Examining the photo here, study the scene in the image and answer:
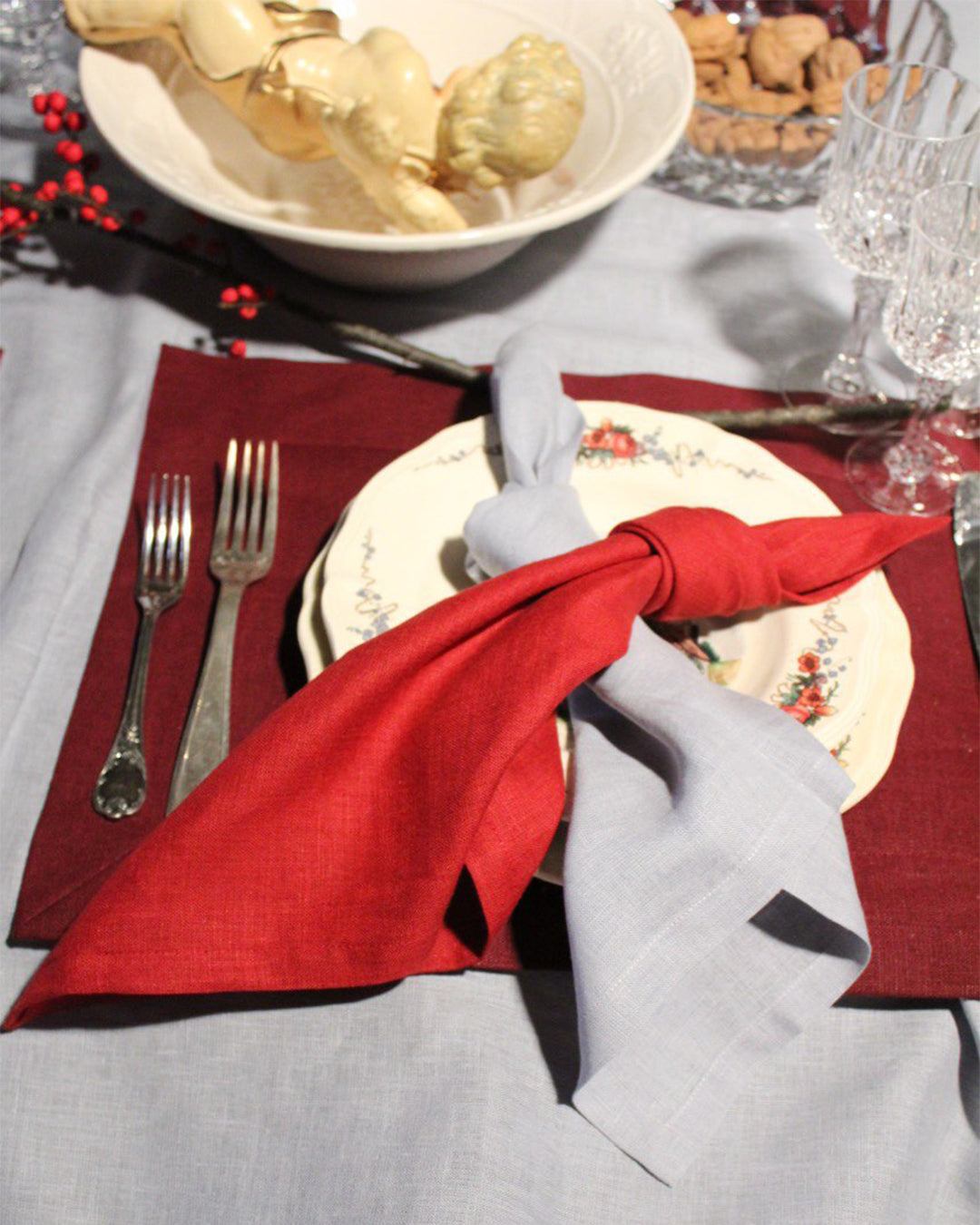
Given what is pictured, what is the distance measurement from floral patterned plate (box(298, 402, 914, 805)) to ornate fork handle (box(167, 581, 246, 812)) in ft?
0.15

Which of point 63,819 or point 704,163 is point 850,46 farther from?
point 63,819

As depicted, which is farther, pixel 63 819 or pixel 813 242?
pixel 813 242

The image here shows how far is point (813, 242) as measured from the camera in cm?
81

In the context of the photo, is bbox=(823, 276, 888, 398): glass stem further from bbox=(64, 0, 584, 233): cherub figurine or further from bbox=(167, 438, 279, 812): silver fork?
bbox=(167, 438, 279, 812): silver fork

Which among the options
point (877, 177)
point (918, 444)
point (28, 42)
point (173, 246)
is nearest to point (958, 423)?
point (918, 444)

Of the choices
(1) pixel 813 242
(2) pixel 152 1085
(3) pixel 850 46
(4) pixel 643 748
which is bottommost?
(2) pixel 152 1085

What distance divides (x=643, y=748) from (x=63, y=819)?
243 mm

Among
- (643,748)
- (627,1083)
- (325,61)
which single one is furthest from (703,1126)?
(325,61)

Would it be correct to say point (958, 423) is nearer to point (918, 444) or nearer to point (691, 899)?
point (918, 444)

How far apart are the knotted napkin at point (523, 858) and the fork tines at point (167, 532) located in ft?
0.53

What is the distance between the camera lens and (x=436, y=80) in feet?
2.60

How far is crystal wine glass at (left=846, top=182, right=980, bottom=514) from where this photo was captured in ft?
1.82

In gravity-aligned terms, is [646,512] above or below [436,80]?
below

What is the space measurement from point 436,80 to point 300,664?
0.46 metres
